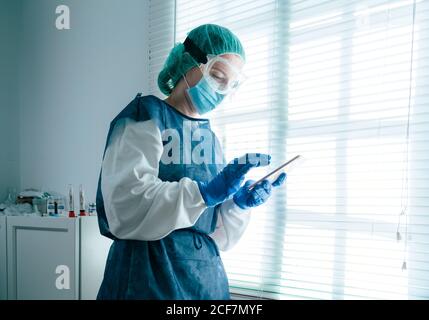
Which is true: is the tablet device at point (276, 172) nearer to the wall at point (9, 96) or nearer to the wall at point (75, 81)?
the wall at point (75, 81)

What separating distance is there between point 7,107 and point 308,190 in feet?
7.69

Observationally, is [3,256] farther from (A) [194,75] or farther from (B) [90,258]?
(A) [194,75]

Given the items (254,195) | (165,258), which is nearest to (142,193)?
(165,258)

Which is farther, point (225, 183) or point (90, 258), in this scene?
point (90, 258)

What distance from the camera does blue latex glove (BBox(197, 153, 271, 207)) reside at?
3.03 ft

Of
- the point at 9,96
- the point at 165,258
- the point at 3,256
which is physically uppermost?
the point at 9,96

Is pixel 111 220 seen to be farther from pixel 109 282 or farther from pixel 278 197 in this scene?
pixel 278 197

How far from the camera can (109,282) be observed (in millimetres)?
1045

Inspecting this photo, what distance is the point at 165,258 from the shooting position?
3.19 ft

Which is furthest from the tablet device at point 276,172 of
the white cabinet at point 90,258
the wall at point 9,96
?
the wall at point 9,96

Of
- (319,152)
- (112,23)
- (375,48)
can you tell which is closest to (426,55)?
(375,48)

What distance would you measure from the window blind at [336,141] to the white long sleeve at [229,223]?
34cm

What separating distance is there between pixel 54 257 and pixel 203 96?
46.7 inches

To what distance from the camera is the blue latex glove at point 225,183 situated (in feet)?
3.03
